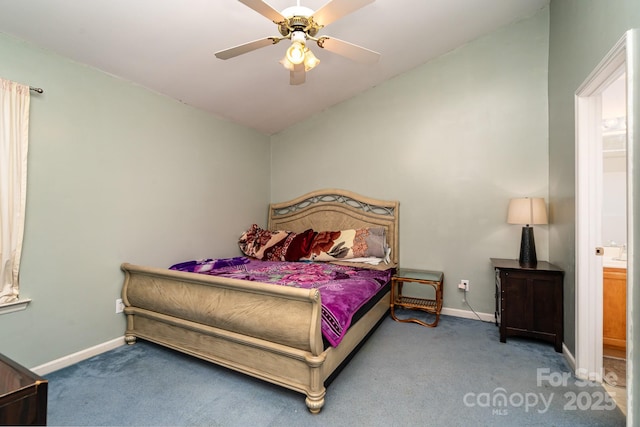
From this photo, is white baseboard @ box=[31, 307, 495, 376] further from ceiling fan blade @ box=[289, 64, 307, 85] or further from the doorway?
the doorway

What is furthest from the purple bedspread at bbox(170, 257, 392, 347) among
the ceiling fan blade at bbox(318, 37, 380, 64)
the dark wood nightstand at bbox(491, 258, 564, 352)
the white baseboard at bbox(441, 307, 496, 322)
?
the ceiling fan blade at bbox(318, 37, 380, 64)

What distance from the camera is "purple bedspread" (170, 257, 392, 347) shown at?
1933 mm

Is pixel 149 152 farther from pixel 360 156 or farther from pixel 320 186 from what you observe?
pixel 360 156

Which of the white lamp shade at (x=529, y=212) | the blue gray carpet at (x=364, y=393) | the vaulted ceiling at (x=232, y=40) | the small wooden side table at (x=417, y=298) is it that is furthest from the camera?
the small wooden side table at (x=417, y=298)

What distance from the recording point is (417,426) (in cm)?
160

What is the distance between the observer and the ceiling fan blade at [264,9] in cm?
152

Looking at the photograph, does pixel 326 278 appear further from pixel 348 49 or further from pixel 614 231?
pixel 614 231

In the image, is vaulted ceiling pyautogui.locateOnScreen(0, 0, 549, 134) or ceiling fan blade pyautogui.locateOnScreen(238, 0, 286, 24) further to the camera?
vaulted ceiling pyautogui.locateOnScreen(0, 0, 549, 134)

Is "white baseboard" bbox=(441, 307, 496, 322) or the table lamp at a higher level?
the table lamp

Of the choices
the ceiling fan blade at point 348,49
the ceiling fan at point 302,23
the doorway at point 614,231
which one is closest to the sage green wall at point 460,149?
the doorway at point 614,231

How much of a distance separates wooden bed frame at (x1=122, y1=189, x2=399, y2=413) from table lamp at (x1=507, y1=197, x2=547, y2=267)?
57.3 inches

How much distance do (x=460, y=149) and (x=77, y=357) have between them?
161 inches

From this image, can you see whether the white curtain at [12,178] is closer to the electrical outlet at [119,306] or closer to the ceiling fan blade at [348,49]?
the electrical outlet at [119,306]

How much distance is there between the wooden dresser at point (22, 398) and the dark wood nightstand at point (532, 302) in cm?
299
